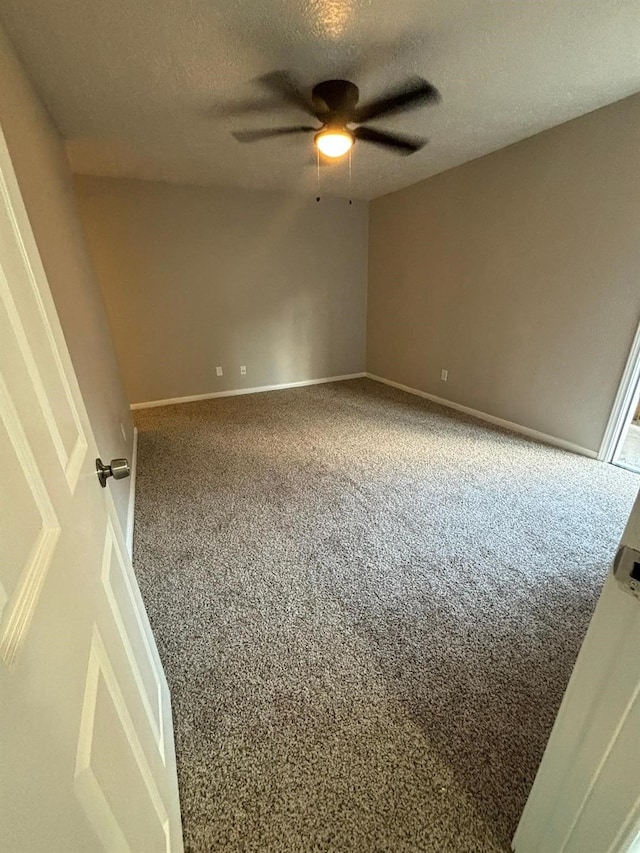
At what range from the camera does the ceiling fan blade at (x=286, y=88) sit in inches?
77.7

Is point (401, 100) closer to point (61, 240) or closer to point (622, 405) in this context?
point (61, 240)

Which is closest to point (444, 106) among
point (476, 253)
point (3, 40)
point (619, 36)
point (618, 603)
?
point (619, 36)

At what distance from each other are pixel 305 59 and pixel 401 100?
0.55 metres

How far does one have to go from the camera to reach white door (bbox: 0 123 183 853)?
13.8 inches

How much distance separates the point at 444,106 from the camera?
2332 mm

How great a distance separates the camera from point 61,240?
2.00 m

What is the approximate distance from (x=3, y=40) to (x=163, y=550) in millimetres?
2462

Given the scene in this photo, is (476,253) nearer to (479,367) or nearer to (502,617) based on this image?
(479,367)

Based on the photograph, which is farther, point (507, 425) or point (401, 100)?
point (507, 425)

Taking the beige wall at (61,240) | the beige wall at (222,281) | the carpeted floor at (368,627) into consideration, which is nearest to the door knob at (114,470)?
the carpeted floor at (368,627)

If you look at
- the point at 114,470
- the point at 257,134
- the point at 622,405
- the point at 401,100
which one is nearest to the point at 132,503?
the point at 114,470

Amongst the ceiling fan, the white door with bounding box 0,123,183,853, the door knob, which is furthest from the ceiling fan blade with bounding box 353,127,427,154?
the door knob

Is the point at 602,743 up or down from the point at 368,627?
up

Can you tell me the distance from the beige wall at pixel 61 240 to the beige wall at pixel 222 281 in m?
1.09
